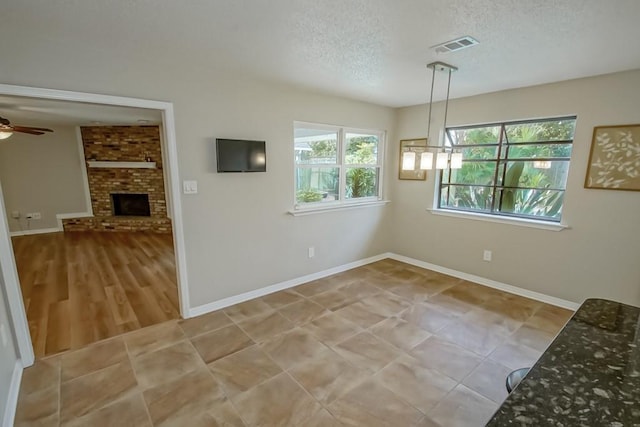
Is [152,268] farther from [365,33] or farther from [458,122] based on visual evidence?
[458,122]

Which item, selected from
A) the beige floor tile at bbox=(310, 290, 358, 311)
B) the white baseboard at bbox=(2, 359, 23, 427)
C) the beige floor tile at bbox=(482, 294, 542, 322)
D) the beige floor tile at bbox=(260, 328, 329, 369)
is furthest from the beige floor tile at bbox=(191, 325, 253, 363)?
the beige floor tile at bbox=(482, 294, 542, 322)

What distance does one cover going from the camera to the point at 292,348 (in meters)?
2.51

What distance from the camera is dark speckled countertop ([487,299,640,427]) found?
70 centimetres

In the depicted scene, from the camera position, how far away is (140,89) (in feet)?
8.07

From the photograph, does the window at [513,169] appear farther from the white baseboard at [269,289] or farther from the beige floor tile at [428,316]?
the white baseboard at [269,289]

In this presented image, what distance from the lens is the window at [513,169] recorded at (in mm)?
3227

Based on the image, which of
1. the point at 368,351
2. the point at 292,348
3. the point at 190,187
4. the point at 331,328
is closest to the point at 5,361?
the point at 190,187

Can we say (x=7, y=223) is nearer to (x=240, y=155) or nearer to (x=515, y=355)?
(x=240, y=155)

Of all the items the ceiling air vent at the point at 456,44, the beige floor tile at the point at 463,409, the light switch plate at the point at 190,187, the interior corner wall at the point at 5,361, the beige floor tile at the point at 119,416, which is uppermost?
the ceiling air vent at the point at 456,44

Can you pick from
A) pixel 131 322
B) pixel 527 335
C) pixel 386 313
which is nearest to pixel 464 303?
pixel 527 335

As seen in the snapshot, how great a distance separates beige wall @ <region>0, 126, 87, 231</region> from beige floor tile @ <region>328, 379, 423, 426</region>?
7.21 meters

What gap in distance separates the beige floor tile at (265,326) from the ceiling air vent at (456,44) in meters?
2.66

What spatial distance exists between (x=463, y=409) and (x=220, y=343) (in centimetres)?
191

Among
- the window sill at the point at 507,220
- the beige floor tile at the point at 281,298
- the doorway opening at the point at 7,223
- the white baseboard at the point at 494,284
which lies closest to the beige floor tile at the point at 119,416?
the doorway opening at the point at 7,223
